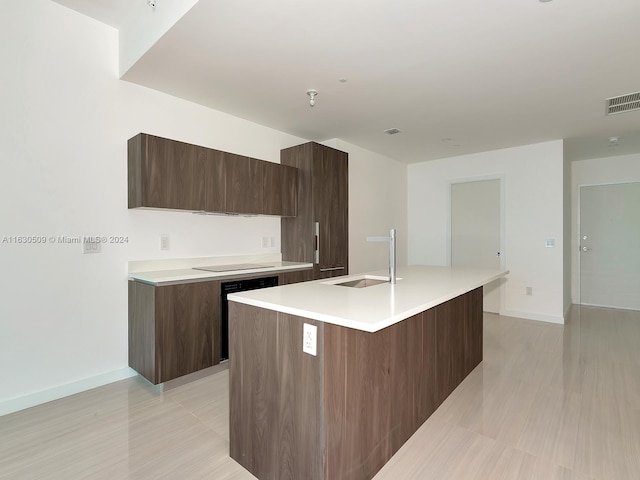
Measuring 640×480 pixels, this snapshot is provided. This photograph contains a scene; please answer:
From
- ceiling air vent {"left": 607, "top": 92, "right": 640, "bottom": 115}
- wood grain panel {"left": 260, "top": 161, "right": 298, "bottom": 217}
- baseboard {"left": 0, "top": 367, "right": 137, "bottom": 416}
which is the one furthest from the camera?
wood grain panel {"left": 260, "top": 161, "right": 298, "bottom": 217}

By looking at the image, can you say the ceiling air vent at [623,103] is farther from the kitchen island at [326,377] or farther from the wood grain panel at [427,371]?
the wood grain panel at [427,371]

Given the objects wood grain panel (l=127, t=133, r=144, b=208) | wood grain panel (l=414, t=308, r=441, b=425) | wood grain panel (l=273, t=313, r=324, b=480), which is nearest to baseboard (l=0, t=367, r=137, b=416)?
wood grain panel (l=127, t=133, r=144, b=208)

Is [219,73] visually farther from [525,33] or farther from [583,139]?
[583,139]

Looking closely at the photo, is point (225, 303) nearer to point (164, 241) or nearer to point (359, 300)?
point (164, 241)

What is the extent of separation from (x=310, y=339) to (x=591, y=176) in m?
6.53

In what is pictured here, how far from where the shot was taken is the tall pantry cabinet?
3.84 meters

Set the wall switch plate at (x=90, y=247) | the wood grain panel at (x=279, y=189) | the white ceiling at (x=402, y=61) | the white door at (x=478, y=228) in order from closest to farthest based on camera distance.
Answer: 1. the white ceiling at (x=402, y=61)
2. the wall switch plate at (x=90, y=247)
3. the wood grain panel at (x=279, y=189)
4. the white door at (x=478, y=228)

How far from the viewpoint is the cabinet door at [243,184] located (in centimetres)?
318

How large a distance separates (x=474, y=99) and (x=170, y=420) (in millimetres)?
3727

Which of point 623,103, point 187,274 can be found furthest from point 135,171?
point 623,103

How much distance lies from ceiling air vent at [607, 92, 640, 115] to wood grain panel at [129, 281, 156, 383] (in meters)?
4.58

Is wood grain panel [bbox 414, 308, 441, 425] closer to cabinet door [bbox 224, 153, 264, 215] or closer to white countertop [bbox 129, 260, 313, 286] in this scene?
white countertop [bbox 129, 260, 313, 286]

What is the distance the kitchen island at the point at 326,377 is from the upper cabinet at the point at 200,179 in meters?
1.45

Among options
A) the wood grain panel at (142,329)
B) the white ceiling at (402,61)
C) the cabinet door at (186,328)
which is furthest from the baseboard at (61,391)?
the white ceiling at (402,61)
